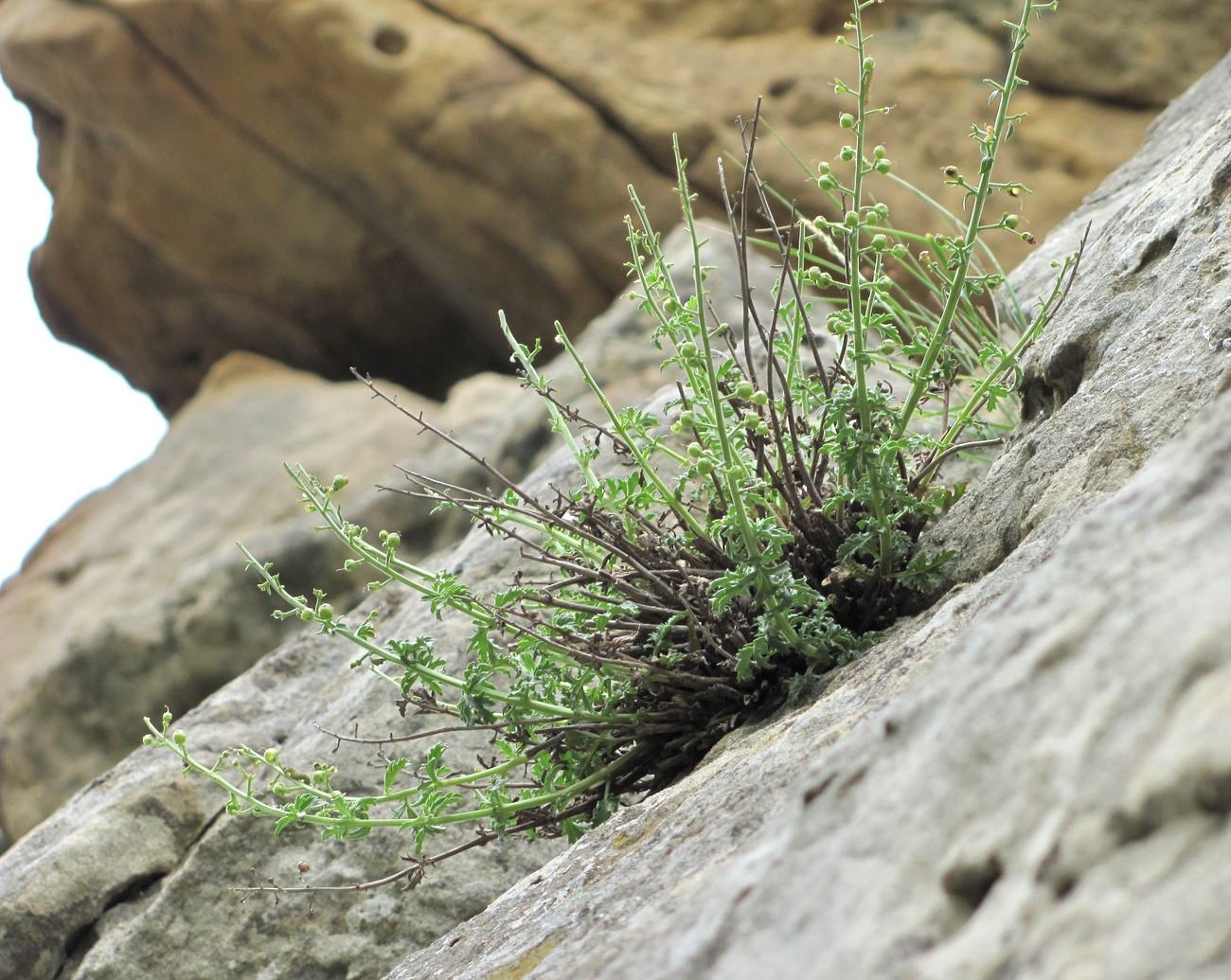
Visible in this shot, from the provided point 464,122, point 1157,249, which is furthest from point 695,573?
point 464,122

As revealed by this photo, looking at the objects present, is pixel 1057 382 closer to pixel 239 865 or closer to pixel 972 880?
pixel 972 880

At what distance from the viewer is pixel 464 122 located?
6078 mm

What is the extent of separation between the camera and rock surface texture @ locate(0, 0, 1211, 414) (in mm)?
5738

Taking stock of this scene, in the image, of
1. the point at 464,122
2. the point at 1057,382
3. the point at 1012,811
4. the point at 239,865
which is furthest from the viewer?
the point at 464,122

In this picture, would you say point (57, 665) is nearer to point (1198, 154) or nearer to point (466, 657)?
point (466, 657)

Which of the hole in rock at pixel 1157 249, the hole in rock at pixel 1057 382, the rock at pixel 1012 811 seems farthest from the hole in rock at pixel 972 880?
the hole in rock at pixel 1157 249

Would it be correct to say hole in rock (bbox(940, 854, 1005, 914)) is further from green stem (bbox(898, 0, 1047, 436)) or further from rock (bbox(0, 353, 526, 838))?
rock (bbox(0, 353, 526, 838))

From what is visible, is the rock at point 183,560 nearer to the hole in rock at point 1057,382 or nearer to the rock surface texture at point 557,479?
the rock surface texture at point 557,479

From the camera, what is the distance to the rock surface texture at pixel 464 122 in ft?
18.8

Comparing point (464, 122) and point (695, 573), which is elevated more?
point (464, 122)

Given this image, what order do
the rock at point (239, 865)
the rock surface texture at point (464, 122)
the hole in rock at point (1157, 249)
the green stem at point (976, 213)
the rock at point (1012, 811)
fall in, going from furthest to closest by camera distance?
the rock surface texture at point (464, 122) → the rock at point (239, 865) → the hole in rock at point (1157, 249) → the green stem at point (976, 213) → the rock at point (1012, 811)

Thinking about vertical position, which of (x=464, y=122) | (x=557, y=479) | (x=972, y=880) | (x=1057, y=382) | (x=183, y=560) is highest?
(x=464, y=122)

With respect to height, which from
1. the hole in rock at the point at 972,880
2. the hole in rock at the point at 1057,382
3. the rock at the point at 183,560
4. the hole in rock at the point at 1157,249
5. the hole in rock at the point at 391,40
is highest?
the hole in rock at the point at 391,40

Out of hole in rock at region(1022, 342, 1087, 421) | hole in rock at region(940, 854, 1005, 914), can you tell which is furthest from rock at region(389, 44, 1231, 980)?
hole in rock at region(1022, 342, 1087, 421)
